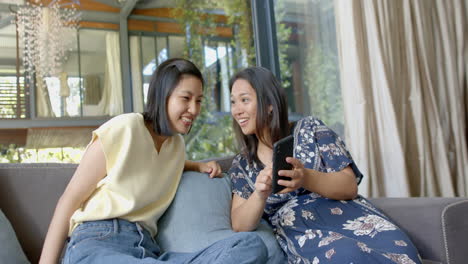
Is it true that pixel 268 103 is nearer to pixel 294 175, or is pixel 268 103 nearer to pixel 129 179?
pixel 294 175

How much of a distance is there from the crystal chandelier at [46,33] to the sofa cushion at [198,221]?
276cm

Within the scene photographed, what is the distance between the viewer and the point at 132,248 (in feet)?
3.75

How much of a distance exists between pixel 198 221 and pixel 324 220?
413 mm

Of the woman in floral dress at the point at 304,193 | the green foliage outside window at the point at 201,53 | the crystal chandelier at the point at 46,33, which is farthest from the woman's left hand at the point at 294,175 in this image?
the crystal chandelier at the point at 46,33

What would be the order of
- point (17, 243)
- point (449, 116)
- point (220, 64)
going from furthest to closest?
point (220, 64) < point (449, 116) < point (17, 243)

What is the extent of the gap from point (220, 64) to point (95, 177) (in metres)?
2.92

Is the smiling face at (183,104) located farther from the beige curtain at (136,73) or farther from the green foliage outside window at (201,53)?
the beige curtain at (136,73)

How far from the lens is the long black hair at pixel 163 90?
1382 millimetres

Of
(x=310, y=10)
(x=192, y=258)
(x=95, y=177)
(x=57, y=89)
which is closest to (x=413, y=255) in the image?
(x=192, y=258)

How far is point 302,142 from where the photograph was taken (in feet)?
4.88

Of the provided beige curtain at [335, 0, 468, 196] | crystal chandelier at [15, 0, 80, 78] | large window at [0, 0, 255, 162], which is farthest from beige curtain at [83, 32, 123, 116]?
beige curtain at [335, 0, 468, 196]

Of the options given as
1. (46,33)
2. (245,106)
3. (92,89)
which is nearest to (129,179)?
(245,106)

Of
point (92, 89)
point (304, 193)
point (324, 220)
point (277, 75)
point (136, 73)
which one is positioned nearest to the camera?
point (324, 220)

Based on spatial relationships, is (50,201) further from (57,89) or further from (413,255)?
(57,89)
